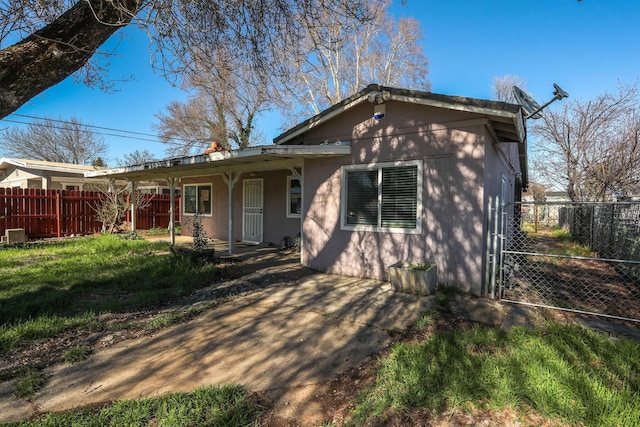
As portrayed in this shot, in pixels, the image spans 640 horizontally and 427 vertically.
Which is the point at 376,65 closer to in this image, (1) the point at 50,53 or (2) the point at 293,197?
(2) the point at 293,197

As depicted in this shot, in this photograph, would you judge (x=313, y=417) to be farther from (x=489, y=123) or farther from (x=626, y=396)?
(x=489, y=123)

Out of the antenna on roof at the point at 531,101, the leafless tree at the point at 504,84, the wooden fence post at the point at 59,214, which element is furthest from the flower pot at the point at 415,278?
the leafless tree at the point at 504,84

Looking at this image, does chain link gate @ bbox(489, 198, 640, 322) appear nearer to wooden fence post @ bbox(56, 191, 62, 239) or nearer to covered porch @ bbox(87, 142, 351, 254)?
covered porch @ bbox(87, 142, 351, 254)

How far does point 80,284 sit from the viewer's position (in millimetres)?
5664

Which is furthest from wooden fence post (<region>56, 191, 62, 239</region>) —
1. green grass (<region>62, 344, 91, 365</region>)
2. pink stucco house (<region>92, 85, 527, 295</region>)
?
green grass (<region>62, 344, 91, 365</region>)

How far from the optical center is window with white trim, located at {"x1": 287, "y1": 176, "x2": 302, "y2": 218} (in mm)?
9367

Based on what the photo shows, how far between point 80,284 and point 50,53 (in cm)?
411

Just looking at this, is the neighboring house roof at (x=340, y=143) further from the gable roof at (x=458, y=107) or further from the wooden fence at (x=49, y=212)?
the wooden fence at (x=49, y=212)

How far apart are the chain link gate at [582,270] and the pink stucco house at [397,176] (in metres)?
0.40

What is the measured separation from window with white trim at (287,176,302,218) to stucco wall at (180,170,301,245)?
0.15 m

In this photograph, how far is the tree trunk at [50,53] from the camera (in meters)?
3.04

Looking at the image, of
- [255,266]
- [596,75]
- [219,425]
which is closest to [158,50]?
[255,266]

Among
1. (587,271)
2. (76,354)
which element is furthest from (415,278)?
(587,271)

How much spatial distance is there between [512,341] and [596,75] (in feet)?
33.0
